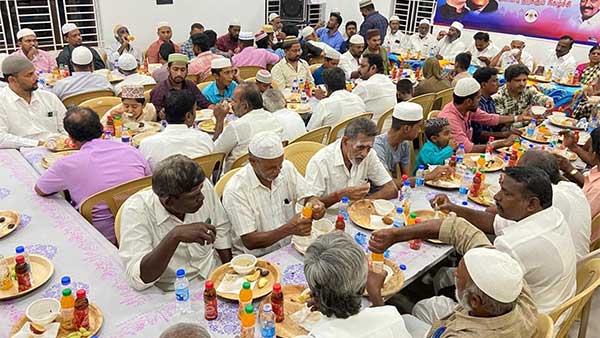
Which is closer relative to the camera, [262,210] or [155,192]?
[155,192]

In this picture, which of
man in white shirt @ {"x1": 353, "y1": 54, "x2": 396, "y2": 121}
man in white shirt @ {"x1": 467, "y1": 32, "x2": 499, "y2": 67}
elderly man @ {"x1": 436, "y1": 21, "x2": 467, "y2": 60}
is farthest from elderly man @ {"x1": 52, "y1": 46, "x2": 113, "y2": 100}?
elderly man @ {"x1": 436, "y1": 21, "x2": 467, "y2": 60}

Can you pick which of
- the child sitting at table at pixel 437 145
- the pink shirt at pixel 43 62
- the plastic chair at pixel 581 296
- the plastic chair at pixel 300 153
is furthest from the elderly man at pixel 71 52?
the plastic chair at pixel 581 296

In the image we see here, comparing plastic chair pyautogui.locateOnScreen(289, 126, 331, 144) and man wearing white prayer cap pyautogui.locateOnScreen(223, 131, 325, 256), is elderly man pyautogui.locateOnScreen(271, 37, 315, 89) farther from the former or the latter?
man wearing white prayer cap pyautogui.locateOnScreen(223, 131, 325, 256)

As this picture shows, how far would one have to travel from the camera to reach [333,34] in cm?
920

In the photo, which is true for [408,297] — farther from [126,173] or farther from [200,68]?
[200,68]

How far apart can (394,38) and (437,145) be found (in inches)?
276

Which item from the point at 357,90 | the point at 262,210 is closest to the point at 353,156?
the point at 262,210

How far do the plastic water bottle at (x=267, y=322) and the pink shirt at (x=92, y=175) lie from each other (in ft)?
4.91

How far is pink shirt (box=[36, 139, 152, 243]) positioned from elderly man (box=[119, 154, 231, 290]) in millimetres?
760

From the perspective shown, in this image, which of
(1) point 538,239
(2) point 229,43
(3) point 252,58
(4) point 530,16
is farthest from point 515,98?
(2) point 229,43

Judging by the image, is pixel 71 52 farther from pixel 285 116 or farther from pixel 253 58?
pixel 285 116

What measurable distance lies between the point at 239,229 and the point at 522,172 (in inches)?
62.4

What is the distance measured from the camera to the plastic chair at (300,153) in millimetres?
3699

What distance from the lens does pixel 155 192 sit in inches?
89.3
